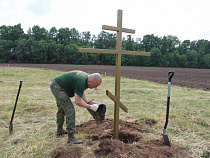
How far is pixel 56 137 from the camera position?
12.4 feet

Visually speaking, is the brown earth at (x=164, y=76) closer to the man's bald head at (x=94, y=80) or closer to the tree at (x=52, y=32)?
the man's bald head at (x=94, y=80)

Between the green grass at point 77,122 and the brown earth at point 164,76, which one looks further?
the brown earth at point 164,76

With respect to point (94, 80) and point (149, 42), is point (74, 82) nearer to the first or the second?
point (94, 80)

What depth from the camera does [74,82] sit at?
10.6 ft

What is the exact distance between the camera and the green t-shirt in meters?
3.11

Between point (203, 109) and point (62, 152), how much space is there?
17.9 feet

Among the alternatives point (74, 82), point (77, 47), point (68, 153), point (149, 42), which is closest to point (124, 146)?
point (68, 153)

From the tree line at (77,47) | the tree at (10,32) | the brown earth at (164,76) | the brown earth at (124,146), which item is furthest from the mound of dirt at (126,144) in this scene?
the tree at (10,32)

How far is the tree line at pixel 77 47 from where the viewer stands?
61.5 meters

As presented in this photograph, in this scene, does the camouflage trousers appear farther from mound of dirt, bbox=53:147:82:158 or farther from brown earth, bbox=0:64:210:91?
brown earth, bbox=0:64:210:91

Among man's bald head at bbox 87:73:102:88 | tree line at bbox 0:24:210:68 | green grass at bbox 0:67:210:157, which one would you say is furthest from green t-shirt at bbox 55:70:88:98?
tree line at bbox 0:24:210:68

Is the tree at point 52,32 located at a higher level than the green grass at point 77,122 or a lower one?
higher

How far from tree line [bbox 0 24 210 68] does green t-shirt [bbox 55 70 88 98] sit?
60.2m

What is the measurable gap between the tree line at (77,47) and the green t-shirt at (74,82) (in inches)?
2369
